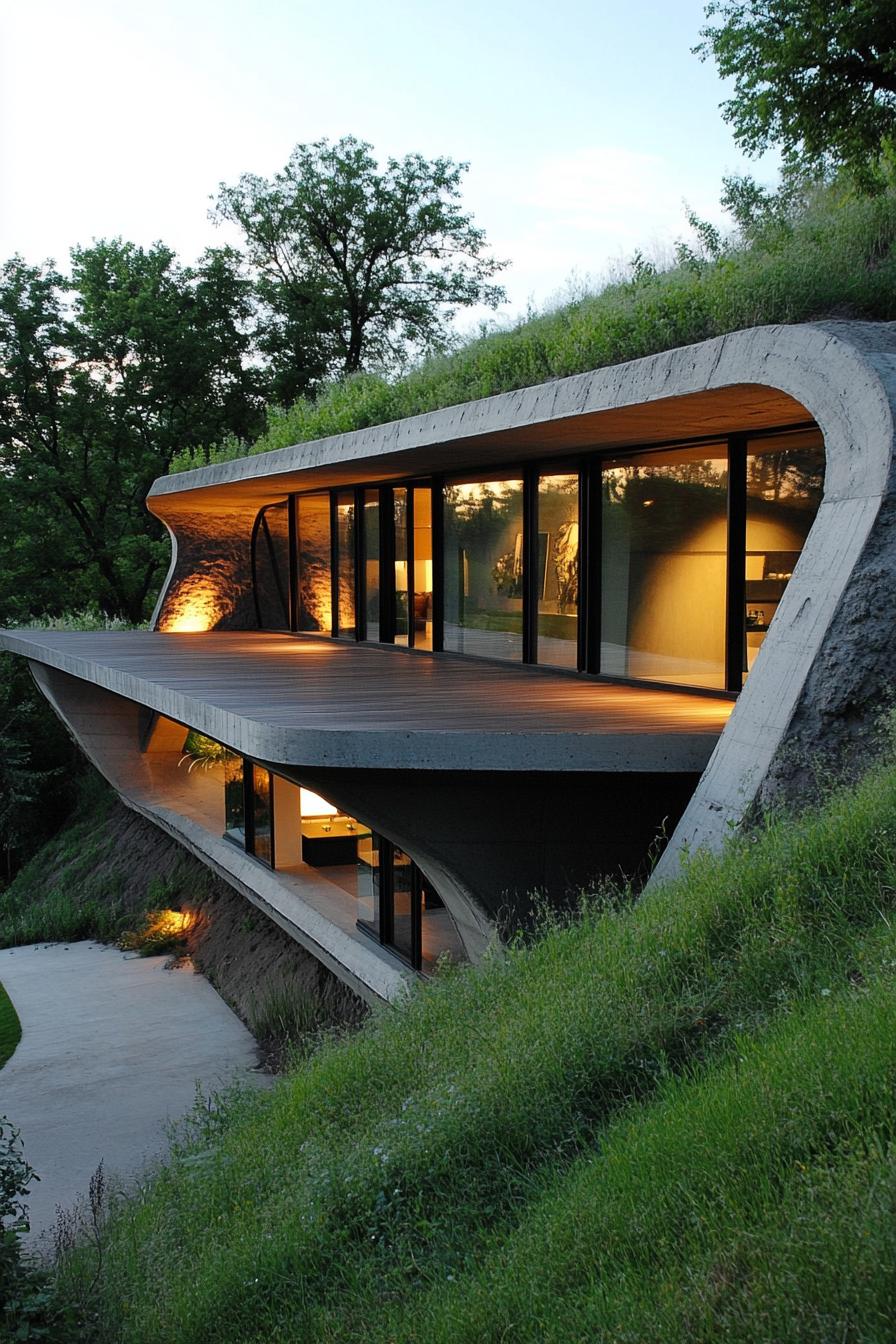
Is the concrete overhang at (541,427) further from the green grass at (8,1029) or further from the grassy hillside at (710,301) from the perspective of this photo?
the green grass at (8,1029)

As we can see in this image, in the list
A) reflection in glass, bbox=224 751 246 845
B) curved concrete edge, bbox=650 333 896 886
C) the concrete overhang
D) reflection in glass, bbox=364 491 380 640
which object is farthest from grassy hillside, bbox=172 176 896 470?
reflection in glass, bbox=224 751 246 845

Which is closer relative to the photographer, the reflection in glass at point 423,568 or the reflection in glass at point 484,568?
the reflection in glass at point 484,568

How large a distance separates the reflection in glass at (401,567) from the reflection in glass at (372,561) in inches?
24.9

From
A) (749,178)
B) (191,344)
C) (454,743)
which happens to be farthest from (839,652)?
(191,344)

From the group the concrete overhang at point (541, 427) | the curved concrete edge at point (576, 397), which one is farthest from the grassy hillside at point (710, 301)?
the concrete overhang at point (541, 427)

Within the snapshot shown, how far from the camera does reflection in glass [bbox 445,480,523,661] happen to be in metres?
13.8

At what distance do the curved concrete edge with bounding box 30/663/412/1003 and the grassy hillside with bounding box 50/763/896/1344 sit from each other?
7.46 ft

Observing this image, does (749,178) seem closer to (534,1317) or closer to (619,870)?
(619,870)

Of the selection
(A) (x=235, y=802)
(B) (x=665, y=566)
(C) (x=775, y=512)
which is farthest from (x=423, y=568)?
(C) (x=775, y=512)

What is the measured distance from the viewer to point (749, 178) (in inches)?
1065

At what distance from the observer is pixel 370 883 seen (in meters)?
11.6

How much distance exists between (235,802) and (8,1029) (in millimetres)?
4002

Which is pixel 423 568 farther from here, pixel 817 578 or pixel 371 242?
pixel 371 242

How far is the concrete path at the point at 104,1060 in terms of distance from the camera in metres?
11.2
